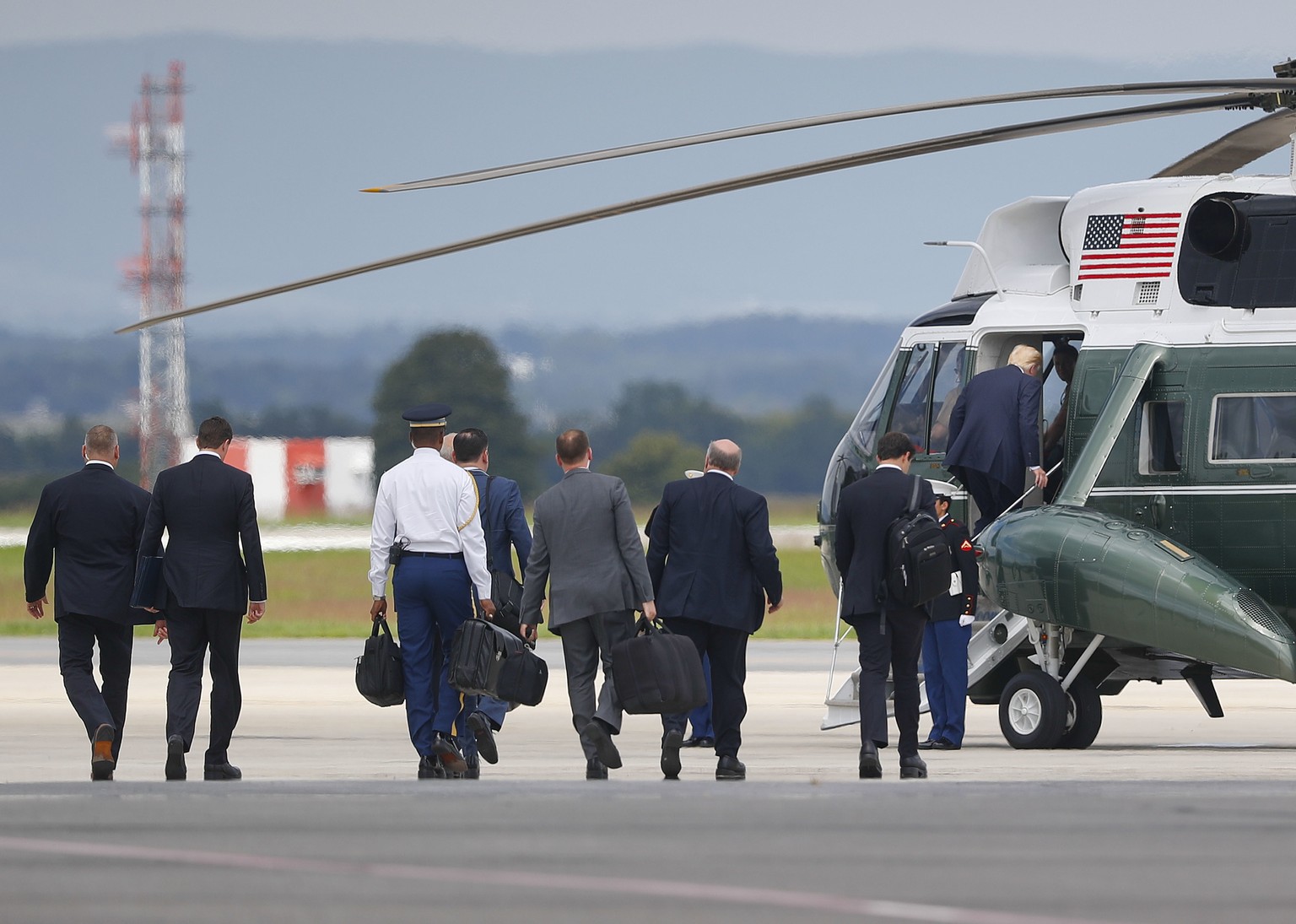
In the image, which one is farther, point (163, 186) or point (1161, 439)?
point (163, 186)

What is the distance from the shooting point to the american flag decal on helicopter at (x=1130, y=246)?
13.1 m

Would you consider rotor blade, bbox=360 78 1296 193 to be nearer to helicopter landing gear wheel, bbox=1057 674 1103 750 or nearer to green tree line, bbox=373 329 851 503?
helicopter landing gear wheel, bbox=1057 674 1103 750

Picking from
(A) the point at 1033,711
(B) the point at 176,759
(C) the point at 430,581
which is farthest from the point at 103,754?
(A) the point at 1033,711

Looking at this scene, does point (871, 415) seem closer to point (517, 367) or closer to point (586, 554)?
point (586, 554)

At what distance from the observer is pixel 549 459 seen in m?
54.5

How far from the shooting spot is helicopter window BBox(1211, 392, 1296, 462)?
41.5 feet

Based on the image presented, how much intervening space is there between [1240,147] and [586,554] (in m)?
5.27

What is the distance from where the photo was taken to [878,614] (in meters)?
10.5

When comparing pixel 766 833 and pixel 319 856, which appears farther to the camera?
pixel 766 833

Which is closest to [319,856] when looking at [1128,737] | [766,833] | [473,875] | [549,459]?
[473,875]

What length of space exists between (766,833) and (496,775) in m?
3.64

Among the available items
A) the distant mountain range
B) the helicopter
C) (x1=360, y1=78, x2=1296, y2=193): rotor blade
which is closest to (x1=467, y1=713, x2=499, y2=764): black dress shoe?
Answer: (x1=360, y1=78, x2=1296, y2=193): rotor blade

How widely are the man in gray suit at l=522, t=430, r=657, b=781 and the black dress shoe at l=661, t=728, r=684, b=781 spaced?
23 cm

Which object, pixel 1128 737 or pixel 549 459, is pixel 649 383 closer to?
pixel 549 459
